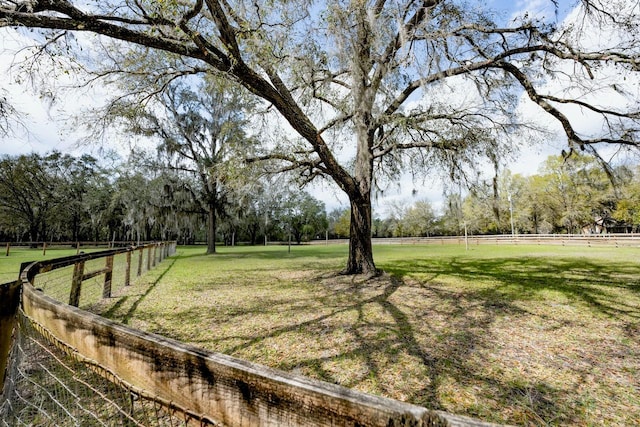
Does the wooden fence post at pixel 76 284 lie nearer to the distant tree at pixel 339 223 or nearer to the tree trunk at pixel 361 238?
the tree trunk at pixel 361 238

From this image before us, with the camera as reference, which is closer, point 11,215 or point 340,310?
point 340,310

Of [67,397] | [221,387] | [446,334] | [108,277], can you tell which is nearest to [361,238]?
[446,334]

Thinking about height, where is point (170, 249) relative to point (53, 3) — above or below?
below

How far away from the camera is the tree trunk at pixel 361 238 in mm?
8078

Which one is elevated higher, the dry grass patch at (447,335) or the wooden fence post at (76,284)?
the wooden fence post at (76,284)

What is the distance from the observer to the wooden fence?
585 millimetres

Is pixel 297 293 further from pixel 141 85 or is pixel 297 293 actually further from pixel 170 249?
pixel 170 249

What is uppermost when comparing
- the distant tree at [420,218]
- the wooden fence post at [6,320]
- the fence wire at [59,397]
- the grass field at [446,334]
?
the distant tree at [420,218]

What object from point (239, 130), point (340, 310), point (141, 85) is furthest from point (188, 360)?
point (239, 130)

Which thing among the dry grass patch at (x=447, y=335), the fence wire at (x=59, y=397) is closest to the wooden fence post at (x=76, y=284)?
the dry grass patch at (x=447, y=335)

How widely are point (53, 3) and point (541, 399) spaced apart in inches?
260

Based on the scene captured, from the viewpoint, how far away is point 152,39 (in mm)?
4062

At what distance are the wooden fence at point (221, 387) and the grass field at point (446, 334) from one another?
2.34m

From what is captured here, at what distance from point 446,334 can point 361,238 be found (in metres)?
4.21
